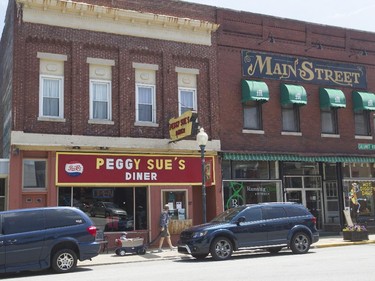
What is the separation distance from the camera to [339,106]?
76.0 feet

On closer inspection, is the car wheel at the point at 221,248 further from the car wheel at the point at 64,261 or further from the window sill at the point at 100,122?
the window sill at the point at 100,122

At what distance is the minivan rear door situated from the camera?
12.4 metres

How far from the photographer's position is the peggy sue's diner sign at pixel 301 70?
2211 cm

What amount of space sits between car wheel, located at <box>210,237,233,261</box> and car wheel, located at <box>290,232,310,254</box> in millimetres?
2381

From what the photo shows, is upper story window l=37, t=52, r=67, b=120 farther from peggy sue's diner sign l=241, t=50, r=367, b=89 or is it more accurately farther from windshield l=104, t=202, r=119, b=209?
peggy sue's diner sign l=241, t=50, r=367, b=89

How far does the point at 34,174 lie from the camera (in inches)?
695

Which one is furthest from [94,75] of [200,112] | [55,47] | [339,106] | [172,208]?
[339,106]

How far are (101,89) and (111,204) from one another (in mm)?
4549

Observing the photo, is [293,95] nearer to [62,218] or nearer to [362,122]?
[362,122]

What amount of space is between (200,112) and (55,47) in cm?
647

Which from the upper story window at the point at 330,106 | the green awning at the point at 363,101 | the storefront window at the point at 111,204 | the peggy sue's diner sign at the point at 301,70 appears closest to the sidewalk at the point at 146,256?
the storefront window at the point at 111,204

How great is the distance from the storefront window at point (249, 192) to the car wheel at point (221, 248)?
230 inches

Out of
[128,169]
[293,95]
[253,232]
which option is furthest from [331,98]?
[128,169]

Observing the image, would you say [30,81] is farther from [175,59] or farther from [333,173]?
[333,173]
